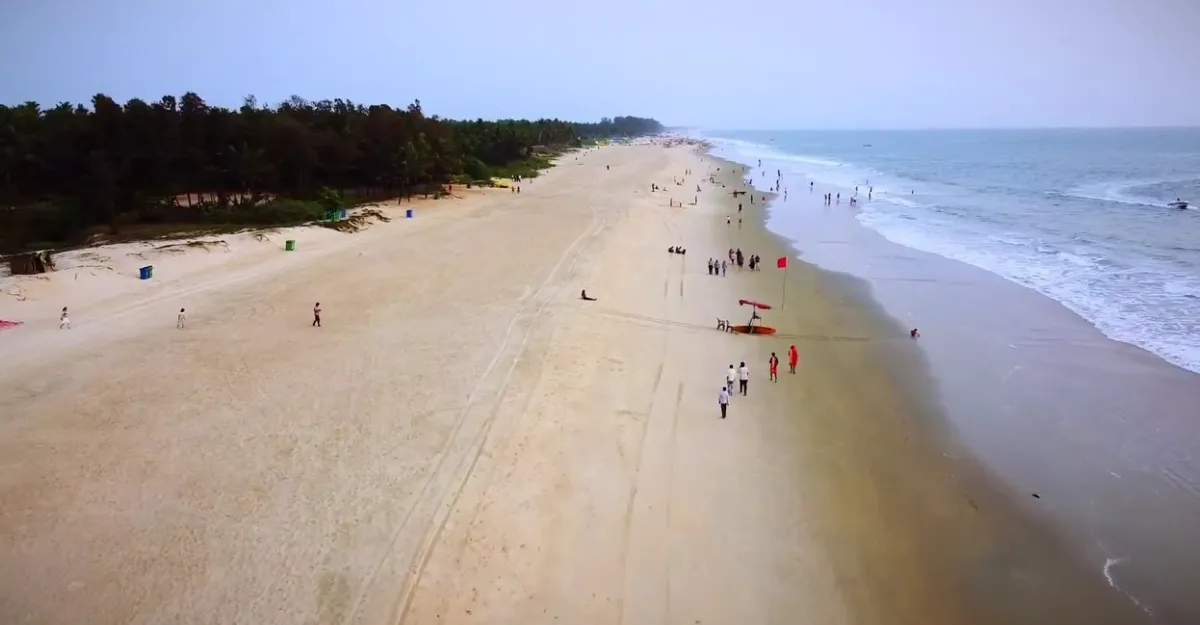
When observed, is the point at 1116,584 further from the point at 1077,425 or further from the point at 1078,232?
the point at 1078,232

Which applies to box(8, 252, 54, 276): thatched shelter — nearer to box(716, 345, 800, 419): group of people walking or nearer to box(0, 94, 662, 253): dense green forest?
box(0, 94, 662, 253): dense green forest

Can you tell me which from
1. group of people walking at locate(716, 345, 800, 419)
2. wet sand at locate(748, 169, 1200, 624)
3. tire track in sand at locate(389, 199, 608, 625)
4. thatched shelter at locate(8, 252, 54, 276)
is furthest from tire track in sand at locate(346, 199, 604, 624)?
thatched shelter at locate(8, 252, 54, 276)

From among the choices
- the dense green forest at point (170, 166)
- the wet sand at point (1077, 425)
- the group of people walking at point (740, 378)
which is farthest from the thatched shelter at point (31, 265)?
the wet sand at point (1077, 425)

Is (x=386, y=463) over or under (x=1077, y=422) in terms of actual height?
over

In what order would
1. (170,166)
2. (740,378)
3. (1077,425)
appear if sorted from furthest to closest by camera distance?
(170,166) → (740,378) → (1077,425)

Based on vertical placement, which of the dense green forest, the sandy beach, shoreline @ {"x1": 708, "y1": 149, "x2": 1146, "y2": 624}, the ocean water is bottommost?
shoreline @ {"x1": 708, "y1": 149, "x2": 1146, "y2": 624}

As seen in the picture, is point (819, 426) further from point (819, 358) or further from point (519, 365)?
point (519, 365)

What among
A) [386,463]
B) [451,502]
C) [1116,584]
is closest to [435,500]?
[451,502]
